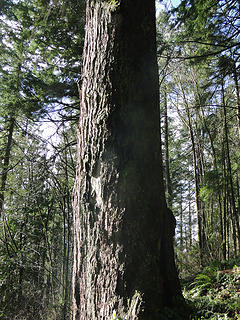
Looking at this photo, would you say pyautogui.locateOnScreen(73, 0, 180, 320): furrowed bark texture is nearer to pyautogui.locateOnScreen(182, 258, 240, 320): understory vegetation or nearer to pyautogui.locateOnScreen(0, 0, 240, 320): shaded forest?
pyautogui.locateOnScreen(182, 258, 240, 320): understory vegetation

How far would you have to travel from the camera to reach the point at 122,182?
5.70 feet

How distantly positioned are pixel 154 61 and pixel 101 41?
476 mm

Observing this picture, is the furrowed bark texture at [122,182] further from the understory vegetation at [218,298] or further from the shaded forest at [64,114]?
the shaded forest at [64,114]

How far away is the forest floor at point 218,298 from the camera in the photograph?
1.98 meters

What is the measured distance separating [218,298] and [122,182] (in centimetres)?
158

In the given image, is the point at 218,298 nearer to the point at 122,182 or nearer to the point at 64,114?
the point at 122,182


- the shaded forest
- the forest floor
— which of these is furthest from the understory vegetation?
→ the shaded forest

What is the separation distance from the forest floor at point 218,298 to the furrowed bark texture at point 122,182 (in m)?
0.41

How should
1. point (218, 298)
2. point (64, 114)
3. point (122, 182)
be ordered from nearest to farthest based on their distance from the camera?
point (122, 182)
point (218, 298)
point (64, 114)

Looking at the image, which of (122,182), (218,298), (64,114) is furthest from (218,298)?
(64,114)

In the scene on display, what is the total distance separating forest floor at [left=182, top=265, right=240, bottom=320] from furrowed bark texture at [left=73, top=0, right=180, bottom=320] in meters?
0.41

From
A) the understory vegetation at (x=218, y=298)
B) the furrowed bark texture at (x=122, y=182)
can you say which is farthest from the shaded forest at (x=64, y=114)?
the furrowed bark texture at (x=122, y=182)

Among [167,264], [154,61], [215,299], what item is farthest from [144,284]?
[154,61]

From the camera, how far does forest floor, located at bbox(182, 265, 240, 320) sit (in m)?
1.98
